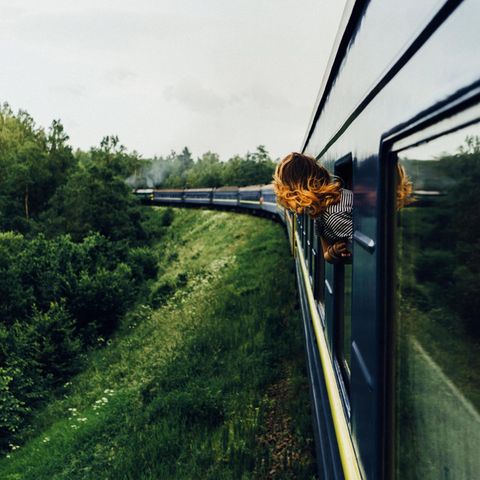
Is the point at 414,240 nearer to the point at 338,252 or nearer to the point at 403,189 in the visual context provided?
the point at 403,189

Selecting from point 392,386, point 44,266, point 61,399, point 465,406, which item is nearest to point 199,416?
point 392,386

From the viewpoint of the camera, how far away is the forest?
1513 centimetres

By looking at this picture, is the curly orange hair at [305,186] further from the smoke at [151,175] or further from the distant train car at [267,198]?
the smoke at [151,175]

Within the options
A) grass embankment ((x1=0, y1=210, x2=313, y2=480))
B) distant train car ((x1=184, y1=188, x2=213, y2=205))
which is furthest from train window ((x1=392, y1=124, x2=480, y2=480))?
distant train car ((x1=184, y1=188, x2=213, y2=205))

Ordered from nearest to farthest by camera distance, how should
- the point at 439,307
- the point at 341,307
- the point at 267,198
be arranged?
the point at 439,307
the point at 341,307
the point at 267,198

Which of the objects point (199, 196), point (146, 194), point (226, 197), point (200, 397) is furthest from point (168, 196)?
point (200, 397)

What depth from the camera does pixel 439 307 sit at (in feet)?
3.41

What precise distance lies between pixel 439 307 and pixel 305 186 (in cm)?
130

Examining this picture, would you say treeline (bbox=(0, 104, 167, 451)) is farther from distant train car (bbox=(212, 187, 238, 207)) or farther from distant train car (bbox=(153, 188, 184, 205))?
distant train car (bbox=(212, 187, 238, 207))

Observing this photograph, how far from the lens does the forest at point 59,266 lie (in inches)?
596

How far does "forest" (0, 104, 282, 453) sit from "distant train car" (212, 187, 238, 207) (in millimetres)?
4855

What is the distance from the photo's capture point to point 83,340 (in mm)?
17859

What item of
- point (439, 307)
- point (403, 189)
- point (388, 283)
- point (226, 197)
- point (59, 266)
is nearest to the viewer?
point (439, 307)

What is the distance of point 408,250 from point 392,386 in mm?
411
